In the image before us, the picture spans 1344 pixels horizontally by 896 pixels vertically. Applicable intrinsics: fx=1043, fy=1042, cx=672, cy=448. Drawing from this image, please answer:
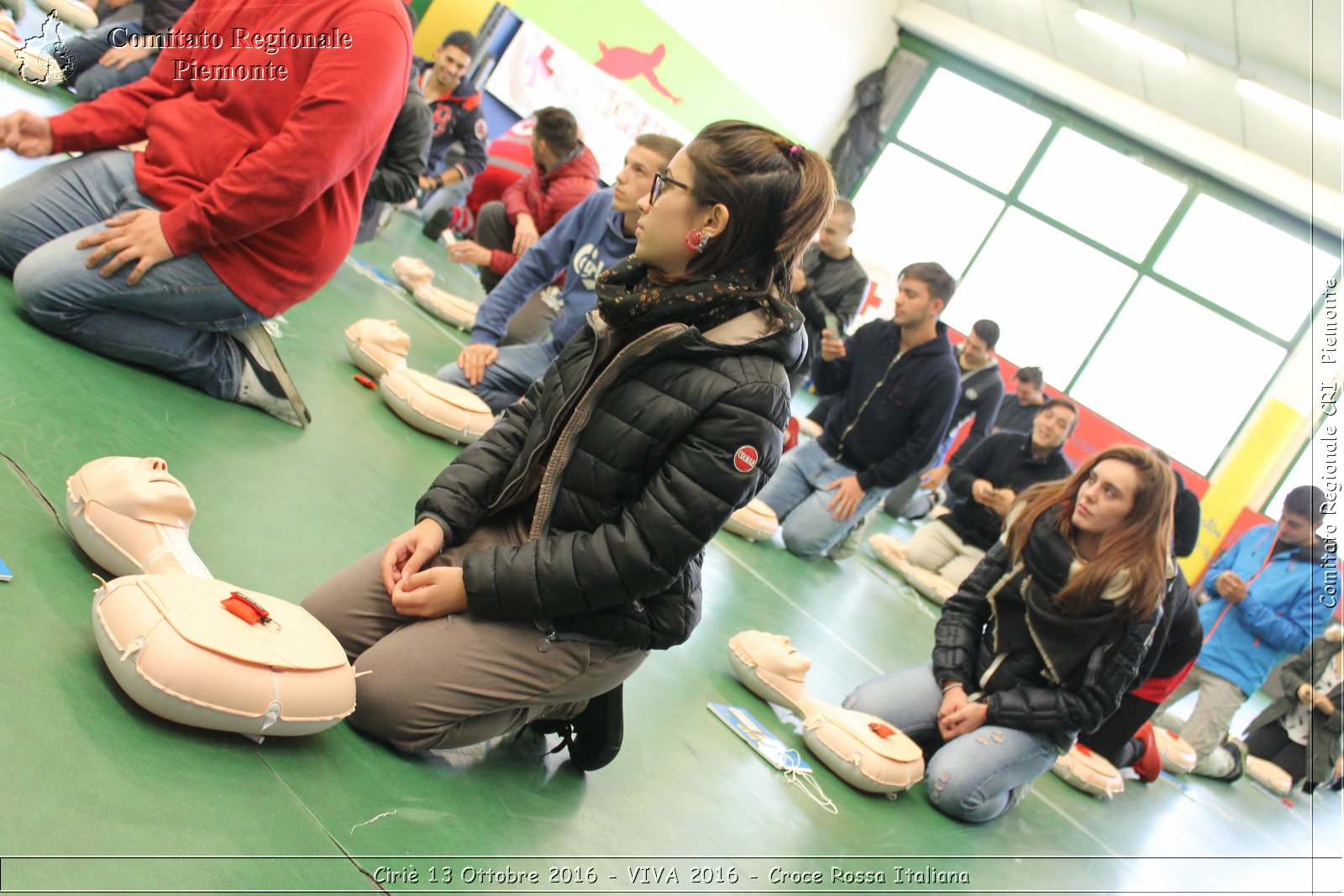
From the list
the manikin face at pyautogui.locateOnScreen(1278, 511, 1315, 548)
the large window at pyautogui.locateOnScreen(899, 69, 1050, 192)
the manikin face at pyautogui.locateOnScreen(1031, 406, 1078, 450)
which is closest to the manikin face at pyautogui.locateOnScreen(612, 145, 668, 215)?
the manikin face at pyautogui.locateOnScreen(1031, 406, 1078, 450)

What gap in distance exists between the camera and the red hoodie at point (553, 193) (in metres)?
6.41

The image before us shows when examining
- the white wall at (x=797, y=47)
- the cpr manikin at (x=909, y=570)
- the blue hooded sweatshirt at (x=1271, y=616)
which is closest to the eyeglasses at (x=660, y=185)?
the cpr manikin at (x=909, y=570)

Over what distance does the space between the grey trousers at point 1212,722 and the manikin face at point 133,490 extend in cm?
585

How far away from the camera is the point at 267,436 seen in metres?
3.04

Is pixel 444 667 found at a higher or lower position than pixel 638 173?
lower

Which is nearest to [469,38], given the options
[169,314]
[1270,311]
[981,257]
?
[169,314]

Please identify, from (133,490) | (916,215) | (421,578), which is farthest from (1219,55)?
(133,490)

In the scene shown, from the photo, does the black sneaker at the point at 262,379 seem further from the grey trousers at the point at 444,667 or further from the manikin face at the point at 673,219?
the manikin face at the point at 673,219

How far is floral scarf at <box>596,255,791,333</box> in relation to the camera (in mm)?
1948

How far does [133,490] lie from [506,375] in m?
2.62

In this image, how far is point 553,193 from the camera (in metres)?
6.43

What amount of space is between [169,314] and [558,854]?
187cm

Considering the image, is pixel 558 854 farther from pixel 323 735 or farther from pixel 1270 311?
pixel 1270 311

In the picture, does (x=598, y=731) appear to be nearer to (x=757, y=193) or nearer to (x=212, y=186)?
(x=757, y=193)
